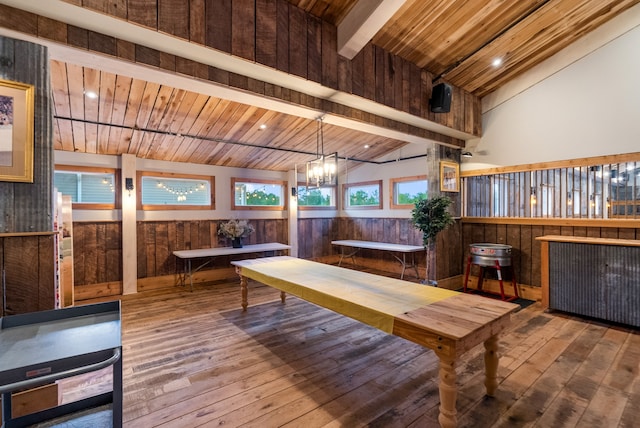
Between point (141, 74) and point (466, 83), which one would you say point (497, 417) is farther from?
point (466, 83)

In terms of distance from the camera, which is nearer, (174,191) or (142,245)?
(142,245)

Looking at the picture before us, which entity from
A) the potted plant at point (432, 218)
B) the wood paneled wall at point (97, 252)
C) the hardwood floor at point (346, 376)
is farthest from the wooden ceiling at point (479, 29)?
the wood paneled wall at point (97, 252)

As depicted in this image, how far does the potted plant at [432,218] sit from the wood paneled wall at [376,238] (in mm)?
128

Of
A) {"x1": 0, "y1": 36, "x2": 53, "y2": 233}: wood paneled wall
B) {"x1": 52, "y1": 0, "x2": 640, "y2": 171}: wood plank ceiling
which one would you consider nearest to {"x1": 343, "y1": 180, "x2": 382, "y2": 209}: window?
{"x1": 52, "y1": 0, "x2": 640, "y2": 171}: wood plank ceiling

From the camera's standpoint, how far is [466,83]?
4414 millimetres

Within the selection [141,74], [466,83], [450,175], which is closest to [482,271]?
[450,175]

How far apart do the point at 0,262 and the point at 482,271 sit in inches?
217

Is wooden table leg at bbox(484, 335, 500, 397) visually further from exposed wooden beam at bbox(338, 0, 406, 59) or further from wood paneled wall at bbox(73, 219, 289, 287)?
wood paneled wall at bbox(73, 219, 289, 287)

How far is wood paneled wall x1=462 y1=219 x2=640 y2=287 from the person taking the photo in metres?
3.96

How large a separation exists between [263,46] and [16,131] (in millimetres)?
1862

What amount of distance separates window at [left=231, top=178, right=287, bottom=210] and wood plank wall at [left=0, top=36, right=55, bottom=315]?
13.2 feet

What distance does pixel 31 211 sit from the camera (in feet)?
6.24

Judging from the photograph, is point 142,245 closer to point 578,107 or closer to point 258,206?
point 258,206

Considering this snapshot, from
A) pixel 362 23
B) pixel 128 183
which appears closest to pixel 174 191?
pixel 128 183
